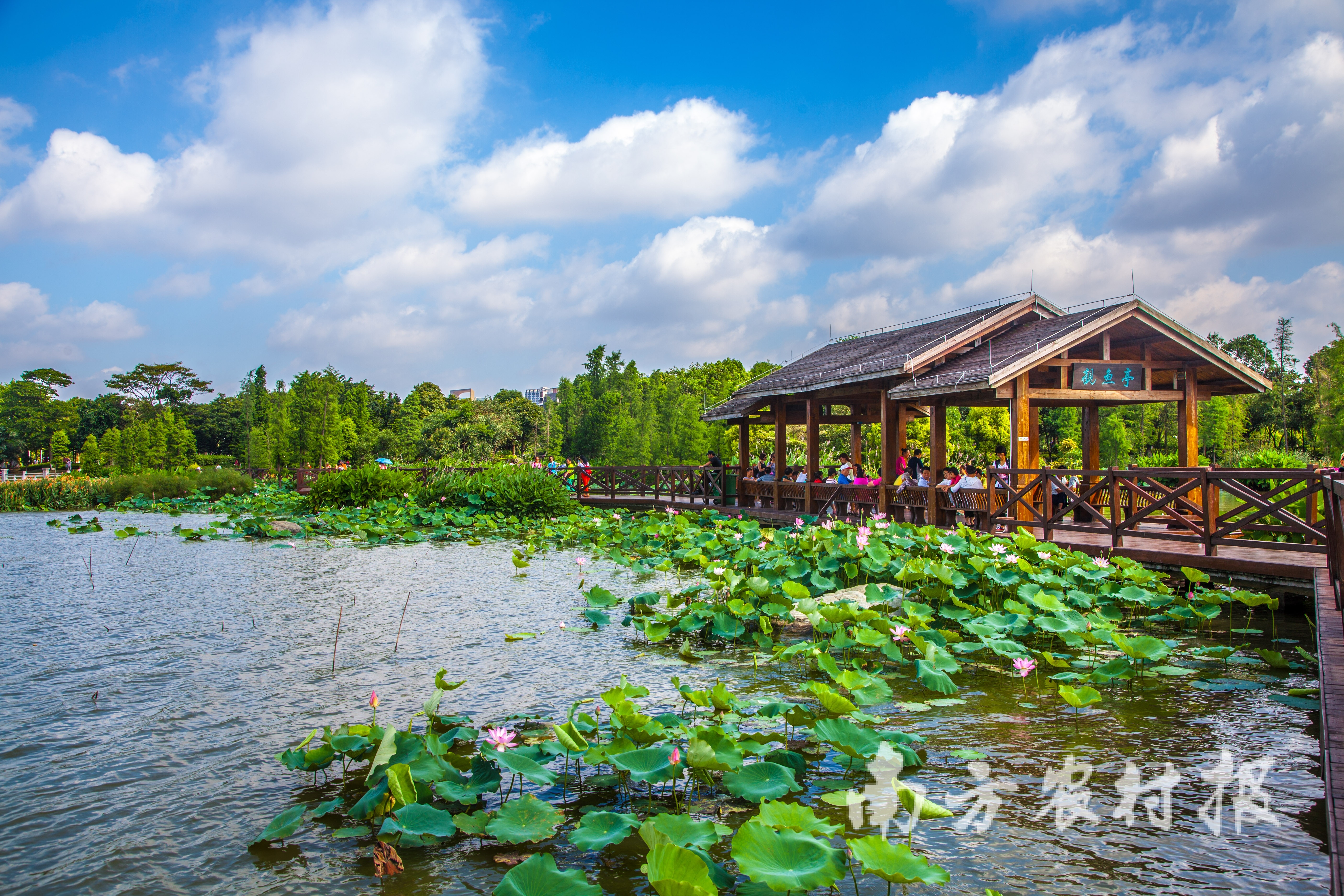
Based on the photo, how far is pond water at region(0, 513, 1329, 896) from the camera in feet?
8.96

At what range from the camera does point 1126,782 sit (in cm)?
335

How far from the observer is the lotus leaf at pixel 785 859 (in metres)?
2.02

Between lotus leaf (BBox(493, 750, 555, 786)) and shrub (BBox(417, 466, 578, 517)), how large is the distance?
46.6 feet

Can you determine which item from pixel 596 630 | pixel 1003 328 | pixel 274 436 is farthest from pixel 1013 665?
pixel 274 436

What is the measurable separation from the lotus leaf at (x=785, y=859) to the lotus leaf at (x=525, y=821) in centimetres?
77

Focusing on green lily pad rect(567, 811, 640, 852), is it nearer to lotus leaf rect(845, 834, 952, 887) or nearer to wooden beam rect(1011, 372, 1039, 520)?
lotus leaf rect(845, 834, 952, 887)

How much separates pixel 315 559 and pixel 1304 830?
38.1 feet

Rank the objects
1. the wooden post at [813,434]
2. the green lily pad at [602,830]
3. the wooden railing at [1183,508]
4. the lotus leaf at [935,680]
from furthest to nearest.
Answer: the wooden post at [813,434] < the wooden railing at [1183,508] < the lotus leaf at [935,680] < the green lily pad at [602,830]

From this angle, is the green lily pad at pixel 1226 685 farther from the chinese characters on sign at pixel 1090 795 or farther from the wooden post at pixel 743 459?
the wooden post at pixel 743 459

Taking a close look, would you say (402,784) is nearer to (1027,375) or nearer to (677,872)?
(677,872)

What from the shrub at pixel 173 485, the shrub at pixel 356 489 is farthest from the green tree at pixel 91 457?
the shrub at pixel 356 489

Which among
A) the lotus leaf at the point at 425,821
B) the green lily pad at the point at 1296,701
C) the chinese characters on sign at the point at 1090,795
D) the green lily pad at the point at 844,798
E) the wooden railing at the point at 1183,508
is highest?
the wooden railing at the point at 1183,508

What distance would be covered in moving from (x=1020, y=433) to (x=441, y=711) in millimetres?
8899

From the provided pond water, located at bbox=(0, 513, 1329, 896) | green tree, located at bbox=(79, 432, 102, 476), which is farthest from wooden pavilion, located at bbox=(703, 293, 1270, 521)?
green tree, located at bbox=(79, 432, 102, 476)
